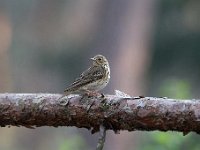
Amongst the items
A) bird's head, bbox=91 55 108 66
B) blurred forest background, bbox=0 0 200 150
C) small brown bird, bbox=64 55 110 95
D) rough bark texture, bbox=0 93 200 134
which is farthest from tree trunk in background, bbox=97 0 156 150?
rough bark texture, bbox=0 93 200 134

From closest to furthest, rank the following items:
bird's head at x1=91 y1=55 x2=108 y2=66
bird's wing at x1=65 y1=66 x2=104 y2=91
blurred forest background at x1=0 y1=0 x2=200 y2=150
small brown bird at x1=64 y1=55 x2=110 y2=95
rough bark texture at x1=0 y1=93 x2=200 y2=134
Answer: rough bark texture at x1=0 y1=93 x2=200 y2=134, small brown bird at x1=64 y1=55 x2=110 y2=95, bird's wing at x1=65 y1=66 x2=104 y2=91, bird's head at x1=91 y1=55 x2=108 y2=66, blurred forest background at x1=0 y1=0 x2=200 y2=150

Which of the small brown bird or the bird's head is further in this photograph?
the bird's head

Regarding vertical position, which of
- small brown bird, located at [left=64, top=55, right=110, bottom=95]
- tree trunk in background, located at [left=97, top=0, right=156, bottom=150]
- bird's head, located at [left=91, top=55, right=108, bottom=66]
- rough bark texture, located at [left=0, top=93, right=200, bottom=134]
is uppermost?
tree trunk in background, located at [left=97, top=0, right=156, bottom=150]

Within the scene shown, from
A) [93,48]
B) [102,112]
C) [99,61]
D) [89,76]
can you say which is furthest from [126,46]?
[102,112]

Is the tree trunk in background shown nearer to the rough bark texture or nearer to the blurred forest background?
the blurred forest background

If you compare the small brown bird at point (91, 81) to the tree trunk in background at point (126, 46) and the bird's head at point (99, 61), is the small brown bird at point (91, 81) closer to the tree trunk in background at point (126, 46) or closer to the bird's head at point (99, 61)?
the bird's head at point (99, 61)

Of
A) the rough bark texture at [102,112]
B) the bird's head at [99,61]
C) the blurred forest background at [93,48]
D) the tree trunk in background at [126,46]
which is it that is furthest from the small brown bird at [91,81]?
the tree trunk in background at [126,46]

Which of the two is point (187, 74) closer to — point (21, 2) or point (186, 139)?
point (21, 2)

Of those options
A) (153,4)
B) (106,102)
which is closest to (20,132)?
(153,4)
